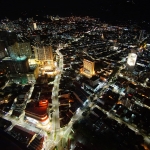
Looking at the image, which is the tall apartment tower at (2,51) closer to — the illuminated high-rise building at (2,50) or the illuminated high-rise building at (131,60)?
the illuminated high-rise building at (2,50)

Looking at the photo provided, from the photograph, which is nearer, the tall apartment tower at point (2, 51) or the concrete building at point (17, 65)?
the concrete building at point (17, 65)

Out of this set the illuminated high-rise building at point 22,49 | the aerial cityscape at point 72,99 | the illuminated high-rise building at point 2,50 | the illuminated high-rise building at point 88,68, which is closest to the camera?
the aerial cityscape at point 72,99

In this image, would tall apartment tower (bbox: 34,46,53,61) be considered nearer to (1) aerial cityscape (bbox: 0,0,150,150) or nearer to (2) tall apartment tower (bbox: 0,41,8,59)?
(1) aerial cityscape (bbox: 0,0,150,150)

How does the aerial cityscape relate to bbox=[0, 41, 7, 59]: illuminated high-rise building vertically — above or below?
below

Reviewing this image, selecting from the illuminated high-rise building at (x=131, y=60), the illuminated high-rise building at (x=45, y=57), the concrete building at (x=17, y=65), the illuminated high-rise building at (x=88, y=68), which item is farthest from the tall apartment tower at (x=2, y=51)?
the illuminated high-rise building at (x=131, y=60)

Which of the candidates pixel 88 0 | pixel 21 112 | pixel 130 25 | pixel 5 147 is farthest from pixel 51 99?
pixel 88 0

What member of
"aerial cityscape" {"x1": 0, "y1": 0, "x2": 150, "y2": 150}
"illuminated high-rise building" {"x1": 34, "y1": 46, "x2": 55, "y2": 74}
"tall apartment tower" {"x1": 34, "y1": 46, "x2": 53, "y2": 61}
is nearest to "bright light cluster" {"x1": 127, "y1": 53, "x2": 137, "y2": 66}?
"aerial cityscape" {"x1": 0, "y1": 0, "x2": 150, "y2": 150}

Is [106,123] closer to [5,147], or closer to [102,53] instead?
[5,147]

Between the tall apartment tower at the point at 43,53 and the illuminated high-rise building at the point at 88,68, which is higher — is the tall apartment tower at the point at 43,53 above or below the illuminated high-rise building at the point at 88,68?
above

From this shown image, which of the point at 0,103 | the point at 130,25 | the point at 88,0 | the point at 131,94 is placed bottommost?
the point at 0,103
